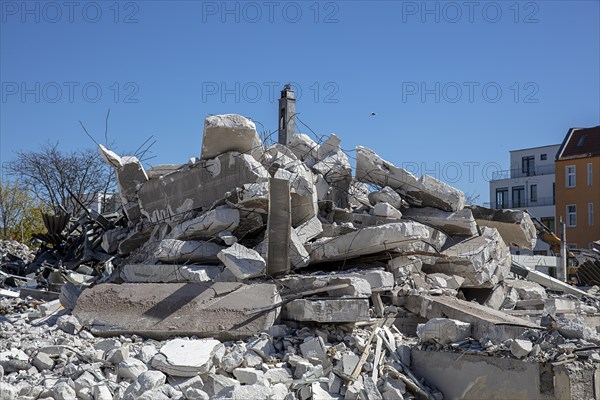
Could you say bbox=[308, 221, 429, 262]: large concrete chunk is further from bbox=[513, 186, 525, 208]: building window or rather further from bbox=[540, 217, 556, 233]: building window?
bbox=[513, 186, 525, 208]: building window

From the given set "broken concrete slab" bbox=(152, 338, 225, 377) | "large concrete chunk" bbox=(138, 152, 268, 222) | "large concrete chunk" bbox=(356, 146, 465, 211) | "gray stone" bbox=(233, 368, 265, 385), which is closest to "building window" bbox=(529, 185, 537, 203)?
"large concrete chunk" bbox=(356, 146, 465, 211)

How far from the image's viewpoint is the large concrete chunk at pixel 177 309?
762cm

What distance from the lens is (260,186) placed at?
367 inches

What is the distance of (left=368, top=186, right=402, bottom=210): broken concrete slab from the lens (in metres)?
10.6

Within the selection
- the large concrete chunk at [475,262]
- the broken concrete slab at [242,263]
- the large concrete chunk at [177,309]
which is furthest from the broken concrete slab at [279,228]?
the large concrete chunk at [475,262]

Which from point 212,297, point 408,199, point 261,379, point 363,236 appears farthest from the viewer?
point 408,199

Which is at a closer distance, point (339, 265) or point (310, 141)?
point (339, 265)

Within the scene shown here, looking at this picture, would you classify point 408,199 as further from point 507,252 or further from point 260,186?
point 260,186

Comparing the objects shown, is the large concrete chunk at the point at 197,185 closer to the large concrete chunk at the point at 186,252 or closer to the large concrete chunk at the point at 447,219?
the large concrete chunk at the point at 186,252

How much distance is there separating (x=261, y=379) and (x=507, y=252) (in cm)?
628

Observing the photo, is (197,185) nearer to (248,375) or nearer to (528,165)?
(248,375)

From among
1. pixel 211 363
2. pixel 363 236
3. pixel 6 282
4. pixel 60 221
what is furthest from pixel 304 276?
pixel 60 221

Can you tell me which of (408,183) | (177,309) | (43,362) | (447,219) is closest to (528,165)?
(408,183)

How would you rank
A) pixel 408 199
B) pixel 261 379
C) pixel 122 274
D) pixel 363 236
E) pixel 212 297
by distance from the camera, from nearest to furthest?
pixel 261 379 → pixel 212 297 → pixel 363 236 → pixel 122 274 → pixel 408 199
